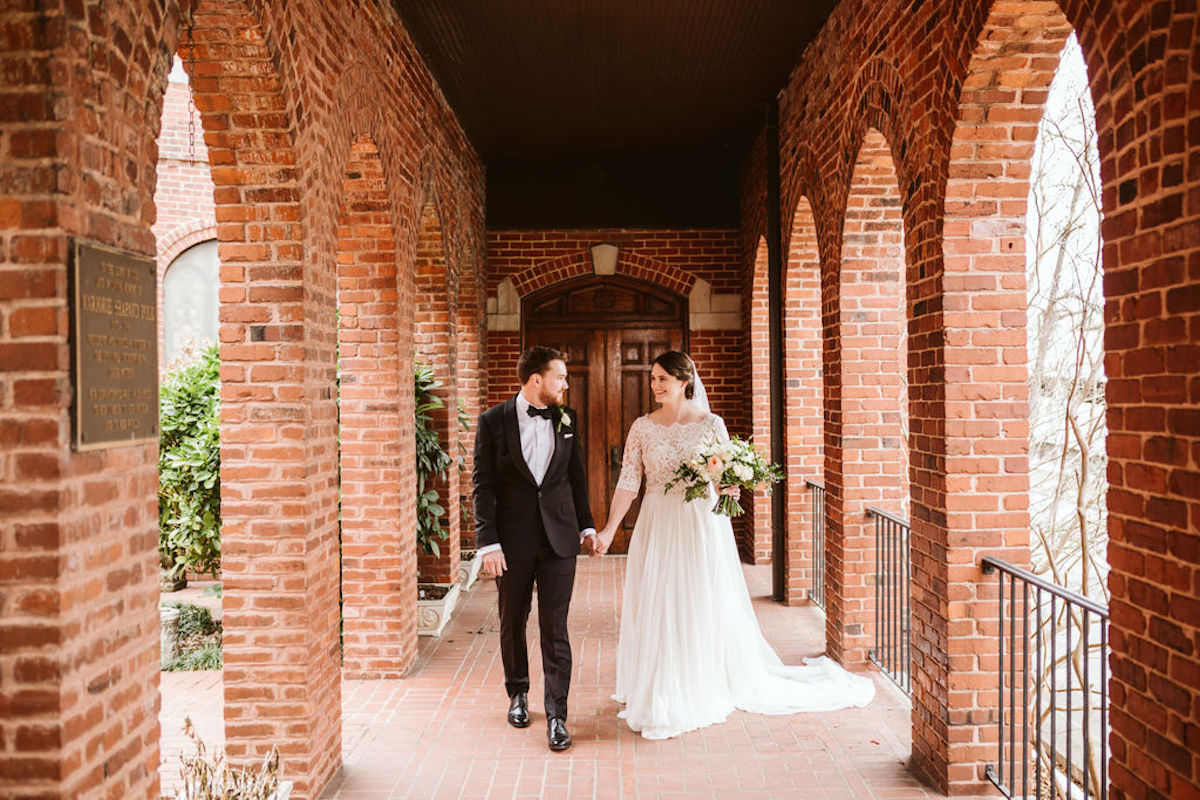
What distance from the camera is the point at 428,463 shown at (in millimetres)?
7043

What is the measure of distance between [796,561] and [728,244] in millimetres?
4005

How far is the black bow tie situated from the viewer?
4.64 meters

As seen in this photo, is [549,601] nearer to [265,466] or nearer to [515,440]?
[515,440]

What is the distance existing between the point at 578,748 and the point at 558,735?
132 millimetres

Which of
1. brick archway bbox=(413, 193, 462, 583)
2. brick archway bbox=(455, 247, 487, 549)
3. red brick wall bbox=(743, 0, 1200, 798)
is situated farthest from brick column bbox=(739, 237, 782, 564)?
brick archway bbox=(413, 193, 462, 583)

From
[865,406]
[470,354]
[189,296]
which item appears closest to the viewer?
[865,406]

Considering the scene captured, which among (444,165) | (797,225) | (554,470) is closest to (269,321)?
(554,470)

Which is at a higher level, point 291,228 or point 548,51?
point 548,51

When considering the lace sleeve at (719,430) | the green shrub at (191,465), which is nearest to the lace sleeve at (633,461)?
the lace sleeve at (719,430)

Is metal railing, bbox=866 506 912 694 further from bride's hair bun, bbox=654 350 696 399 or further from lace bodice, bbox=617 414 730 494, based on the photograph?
bride's hair bun, bbox=654 350 696 399

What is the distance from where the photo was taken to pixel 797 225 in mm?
7078

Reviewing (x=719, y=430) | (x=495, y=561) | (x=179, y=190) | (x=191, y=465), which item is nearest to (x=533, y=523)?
(x=495, y=561)

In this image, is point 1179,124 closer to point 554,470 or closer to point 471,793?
point 554,470

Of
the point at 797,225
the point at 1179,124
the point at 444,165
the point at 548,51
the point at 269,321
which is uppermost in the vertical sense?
the point at 548,51
